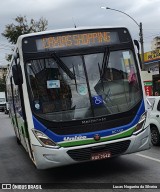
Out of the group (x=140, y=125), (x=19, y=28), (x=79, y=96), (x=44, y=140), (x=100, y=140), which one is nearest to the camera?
(x=44, y=140)

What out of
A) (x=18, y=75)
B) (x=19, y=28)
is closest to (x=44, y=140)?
(x=18, y=75)

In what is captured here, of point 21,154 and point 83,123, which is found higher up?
point 83,123

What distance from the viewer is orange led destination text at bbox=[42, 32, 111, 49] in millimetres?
7438

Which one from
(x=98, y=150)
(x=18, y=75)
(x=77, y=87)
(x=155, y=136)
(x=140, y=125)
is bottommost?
(x=155, y=136)

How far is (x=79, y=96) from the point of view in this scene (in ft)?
23.8

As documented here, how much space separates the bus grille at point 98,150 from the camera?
276 inches

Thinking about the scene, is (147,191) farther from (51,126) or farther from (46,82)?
(46,82)

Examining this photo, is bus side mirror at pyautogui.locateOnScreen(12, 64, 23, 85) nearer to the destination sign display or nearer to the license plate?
the destination sign display

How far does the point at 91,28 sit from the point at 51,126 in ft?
7.15

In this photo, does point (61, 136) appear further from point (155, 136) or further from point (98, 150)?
point (155, 136)

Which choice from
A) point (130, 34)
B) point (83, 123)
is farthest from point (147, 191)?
point (130, 34)

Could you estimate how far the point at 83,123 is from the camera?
7.12 metres

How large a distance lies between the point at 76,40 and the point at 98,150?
2207 millimetres

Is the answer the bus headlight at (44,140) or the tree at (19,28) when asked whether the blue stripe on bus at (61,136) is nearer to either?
the bus headlight at (44,140)
